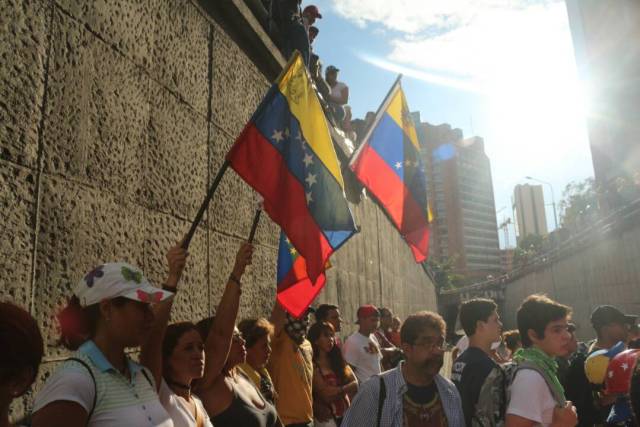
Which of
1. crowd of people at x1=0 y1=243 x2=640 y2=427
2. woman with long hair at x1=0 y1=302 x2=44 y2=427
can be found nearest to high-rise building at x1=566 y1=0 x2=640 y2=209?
crowd of people at x1=0 y1=243 x2=640 y2=427

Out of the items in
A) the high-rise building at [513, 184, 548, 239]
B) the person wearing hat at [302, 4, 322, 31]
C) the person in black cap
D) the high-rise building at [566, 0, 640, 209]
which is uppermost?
the high-rise building at [513, 184, 548, 239]

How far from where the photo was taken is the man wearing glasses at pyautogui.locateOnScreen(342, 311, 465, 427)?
2.89 metres

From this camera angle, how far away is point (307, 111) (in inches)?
145

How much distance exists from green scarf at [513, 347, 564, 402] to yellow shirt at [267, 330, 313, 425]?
1669 mm

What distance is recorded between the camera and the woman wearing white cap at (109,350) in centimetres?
194

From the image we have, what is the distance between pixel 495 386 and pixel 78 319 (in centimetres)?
218

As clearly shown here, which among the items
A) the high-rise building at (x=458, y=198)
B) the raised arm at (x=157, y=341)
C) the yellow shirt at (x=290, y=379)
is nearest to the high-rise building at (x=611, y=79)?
the yellow shirt at (x=290, y=379)

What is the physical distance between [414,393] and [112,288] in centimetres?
162

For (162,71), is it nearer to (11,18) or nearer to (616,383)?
(11,18)

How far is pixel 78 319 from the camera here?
7.25 feet

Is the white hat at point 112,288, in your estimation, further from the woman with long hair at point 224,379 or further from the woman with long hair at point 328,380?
the woman with long hair at point 328,380

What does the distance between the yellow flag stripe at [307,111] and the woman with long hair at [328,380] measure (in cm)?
188

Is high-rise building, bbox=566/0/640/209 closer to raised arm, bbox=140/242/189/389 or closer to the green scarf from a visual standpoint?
the green scarf

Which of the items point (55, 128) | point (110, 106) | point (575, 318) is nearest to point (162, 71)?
point (110, 106)
